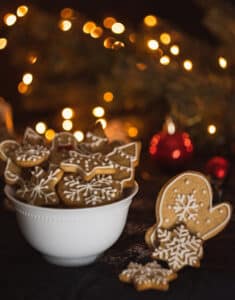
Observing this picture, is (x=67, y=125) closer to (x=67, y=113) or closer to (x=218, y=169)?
(x=67, y=113)

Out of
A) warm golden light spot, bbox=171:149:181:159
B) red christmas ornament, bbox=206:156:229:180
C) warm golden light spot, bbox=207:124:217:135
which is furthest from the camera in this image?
warm golden light spot, bbox=207:124:217:135

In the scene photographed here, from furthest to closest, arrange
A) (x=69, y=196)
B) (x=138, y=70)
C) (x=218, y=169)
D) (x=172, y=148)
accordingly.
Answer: (x=138, y=70) → (x=172, y=148) → (x=218, y=169) → (x=69, y=196)

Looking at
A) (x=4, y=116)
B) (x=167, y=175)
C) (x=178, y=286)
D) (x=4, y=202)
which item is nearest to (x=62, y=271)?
(x=178, y=286)

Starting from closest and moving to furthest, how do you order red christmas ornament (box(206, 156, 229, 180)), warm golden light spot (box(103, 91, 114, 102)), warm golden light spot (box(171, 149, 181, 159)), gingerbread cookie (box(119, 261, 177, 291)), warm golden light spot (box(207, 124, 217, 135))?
1. gingerbread cookie (box(119, 261, 177, 291))
2. red christmas ornament (box(206, 156, 229, 180))
3. warm golden light spot (box(171, 149, 181, 159))
4. warm golden light spot (box(207, 124, 217, 135))
5. warm golden light spot (box(103, 91, 114, 102))

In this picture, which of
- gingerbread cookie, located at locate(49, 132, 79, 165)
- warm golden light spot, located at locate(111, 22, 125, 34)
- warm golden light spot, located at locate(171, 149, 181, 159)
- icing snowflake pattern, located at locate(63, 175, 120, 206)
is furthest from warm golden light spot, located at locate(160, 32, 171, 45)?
icing snowflake pattern, located at locate(63, 175, 120, 206)

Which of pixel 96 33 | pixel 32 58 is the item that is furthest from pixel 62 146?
pixel 32 58

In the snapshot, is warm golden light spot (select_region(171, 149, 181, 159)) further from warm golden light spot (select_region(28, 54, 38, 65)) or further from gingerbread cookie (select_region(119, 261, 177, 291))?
gingerbread cookie (select_region(119, 261, 177, 291))
